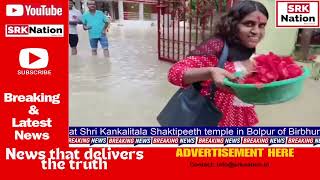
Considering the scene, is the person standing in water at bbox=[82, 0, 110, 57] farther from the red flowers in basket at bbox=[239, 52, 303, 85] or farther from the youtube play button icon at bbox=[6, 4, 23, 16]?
the red flowers in basket at bbox=[239, 52, 303, 85]

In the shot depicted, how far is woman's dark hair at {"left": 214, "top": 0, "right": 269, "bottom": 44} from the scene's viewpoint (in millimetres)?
1553

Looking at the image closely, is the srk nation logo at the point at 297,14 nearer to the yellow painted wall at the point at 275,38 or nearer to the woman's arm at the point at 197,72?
the yellow painted wall at the point at 275,38

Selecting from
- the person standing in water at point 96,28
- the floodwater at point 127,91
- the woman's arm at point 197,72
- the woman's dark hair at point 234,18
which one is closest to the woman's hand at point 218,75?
the woman's arm at point 197,72

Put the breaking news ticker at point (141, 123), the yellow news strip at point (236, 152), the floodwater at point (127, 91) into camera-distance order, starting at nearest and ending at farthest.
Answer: the breaking news ticker at point (141, 123) < the yellow news strip at point (236, 152) < the floodwater at point (127, 91)

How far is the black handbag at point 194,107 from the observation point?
161 cm

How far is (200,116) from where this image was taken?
1649 mm

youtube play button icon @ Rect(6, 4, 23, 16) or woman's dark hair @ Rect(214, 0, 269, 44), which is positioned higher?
youtube play button icon @ Rect(6, 4, 23, 16)

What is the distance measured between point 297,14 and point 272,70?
403mm

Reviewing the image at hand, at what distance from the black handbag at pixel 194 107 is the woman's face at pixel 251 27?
0.25 feet

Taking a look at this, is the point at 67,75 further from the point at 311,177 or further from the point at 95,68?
the point at 95,68

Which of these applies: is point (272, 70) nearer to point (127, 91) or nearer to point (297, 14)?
point (297, 14)

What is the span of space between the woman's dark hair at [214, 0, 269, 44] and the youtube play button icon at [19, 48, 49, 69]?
2.28 feet

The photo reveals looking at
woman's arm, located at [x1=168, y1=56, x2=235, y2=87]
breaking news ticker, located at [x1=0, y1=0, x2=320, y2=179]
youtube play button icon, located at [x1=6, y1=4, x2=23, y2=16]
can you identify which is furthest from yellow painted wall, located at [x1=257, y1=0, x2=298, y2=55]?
youtube play button icon, located at [x1=6, y1=4, x2=23, y2=16]

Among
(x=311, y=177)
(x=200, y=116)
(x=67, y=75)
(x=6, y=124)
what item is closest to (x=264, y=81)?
(x=200, y=116)
